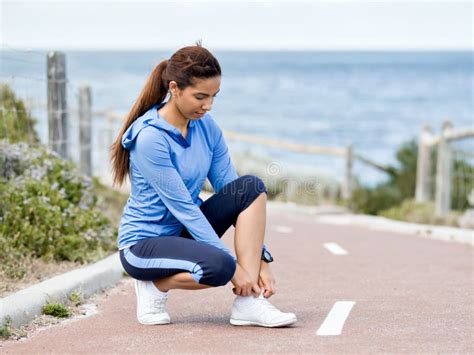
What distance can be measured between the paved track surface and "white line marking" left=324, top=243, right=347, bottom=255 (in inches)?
3.7

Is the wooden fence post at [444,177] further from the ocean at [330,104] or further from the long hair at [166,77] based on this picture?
the long hair at [166,77]

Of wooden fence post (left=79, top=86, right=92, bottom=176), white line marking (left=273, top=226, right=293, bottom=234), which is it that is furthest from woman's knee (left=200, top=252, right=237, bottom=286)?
wooden fence post (left=79, top=86, right=92, bottom=176)

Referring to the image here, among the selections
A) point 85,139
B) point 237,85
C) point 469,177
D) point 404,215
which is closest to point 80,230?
point 85,139

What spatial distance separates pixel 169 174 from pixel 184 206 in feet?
0.68

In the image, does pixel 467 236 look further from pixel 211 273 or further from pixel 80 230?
pixel 211 273

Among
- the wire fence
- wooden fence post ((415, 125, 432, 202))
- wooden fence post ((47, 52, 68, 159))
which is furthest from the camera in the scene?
wooden fence post ((415, 125, 432, 202))

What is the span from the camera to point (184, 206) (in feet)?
19.6

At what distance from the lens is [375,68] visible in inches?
5354

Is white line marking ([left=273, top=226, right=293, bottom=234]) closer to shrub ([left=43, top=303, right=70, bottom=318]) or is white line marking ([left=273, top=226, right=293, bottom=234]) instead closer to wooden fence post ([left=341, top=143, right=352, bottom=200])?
wooden fence post ([left=341, top=143, right=352, bottom=200])

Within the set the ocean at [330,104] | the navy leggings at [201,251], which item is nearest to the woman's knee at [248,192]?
the navy leggings at [201,251]

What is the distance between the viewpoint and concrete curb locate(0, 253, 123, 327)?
612 centimetres

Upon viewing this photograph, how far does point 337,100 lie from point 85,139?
71153 millimetres

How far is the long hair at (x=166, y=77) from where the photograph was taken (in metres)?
5.91

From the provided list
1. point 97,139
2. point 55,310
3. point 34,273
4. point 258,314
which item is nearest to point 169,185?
point 258,314
